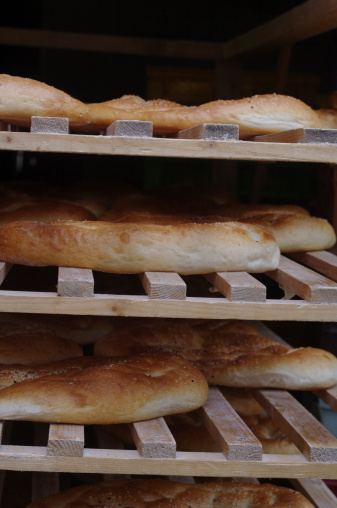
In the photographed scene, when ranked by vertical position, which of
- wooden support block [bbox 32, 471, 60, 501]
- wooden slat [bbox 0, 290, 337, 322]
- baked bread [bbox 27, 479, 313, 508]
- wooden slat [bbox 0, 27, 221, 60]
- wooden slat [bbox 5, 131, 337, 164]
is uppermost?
wooden slat [bbox 0, 27, 221, 60]

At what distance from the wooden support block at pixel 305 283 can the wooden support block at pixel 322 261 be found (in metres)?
0.14

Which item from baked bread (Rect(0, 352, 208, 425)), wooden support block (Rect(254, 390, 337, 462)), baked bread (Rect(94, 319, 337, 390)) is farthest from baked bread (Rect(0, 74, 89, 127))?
wooden support block (Rect(254, 390, 337, 462))

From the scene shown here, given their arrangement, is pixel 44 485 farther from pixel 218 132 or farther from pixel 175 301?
pixel 218 132

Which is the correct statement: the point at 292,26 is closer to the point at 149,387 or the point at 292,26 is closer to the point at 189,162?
the point at 149,387

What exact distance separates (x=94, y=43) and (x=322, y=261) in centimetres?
196

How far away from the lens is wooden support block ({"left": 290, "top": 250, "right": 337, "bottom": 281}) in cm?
254

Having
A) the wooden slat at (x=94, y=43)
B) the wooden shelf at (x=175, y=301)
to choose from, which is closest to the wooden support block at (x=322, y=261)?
the wooden shelf at (x=175, y=301)

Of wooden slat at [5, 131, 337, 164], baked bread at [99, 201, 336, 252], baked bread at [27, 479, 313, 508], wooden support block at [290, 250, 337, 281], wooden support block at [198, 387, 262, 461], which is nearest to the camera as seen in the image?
wooden slat at [5, 131, 337, 164]

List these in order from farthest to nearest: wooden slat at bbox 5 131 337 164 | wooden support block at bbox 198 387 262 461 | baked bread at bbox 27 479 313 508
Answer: baked bread at bbox 27 479 313 508 → wooden support block at bbox 198 387 262 461 → wooden slat at bbox 5 131 337 164

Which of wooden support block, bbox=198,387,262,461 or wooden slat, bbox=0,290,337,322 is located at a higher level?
wooden slat, bbox=0,290,337,322

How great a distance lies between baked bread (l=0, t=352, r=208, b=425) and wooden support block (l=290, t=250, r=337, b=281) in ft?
1.95

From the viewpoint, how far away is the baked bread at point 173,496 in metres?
2.34

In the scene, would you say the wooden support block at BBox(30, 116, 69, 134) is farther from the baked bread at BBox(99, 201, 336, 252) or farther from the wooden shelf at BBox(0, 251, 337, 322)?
the baked bread at BBox(99, 201, 336, 252)

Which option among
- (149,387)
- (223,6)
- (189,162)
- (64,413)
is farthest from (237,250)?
(223,6)
